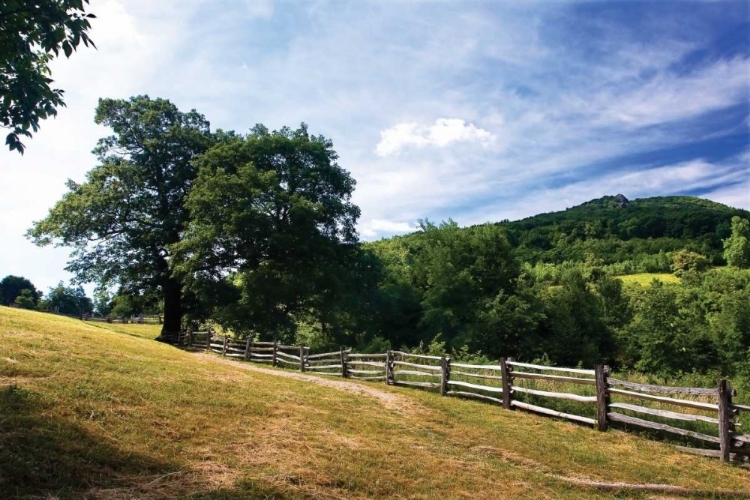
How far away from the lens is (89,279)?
1195 inches

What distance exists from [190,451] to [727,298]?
46.6 m

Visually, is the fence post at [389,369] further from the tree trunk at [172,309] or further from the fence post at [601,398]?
the tree trunk at [172,309]

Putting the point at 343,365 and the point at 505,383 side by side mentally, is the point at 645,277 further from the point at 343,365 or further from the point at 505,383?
the point at 505,383

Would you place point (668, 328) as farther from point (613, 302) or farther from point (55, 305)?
point (55, 305)

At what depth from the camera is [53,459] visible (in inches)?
192

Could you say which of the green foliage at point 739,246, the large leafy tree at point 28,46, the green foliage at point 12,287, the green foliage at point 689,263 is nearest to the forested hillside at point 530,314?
the large leafy tree at point 28,46

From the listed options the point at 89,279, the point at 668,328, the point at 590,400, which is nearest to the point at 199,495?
the point at 590,400

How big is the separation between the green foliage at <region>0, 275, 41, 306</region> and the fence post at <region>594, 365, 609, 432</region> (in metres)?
104

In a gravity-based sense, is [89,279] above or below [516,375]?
above

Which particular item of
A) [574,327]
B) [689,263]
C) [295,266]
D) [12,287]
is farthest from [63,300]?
[689,263]

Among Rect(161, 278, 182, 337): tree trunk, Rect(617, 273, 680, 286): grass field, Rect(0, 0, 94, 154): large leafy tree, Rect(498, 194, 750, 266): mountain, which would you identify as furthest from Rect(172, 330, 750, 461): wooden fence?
Rect(617, 273, 680, 286): grass field

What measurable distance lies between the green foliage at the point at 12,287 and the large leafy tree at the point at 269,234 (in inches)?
3200

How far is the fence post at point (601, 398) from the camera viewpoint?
10000 mm

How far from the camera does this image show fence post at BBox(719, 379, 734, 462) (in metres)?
8.12
